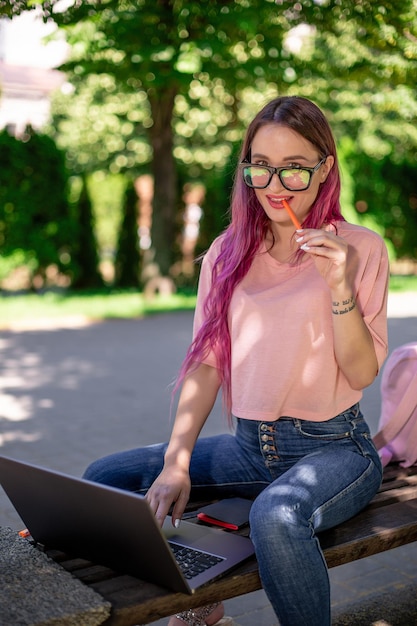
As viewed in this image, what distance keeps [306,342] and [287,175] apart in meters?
0.50

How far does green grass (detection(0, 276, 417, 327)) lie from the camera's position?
1225 cm

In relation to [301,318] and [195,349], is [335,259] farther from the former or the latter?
[195,349]

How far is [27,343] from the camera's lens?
1001 cm

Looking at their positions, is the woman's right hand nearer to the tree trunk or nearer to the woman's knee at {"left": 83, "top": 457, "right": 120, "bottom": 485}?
the woman's knee at {"left": 83, "top": 457, "right": 120, "bottom": 485}

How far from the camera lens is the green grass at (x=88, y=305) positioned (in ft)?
40.2

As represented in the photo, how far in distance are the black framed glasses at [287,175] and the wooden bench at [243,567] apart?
99cm

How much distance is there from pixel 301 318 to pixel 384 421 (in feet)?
2.99

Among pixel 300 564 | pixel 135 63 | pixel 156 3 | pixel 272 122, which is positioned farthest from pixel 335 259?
pixel 135 63

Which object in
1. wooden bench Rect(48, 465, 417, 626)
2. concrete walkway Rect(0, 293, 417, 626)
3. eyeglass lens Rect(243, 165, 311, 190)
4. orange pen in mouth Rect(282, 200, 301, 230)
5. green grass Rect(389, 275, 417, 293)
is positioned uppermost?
eyeglass lens Rect(243, 165, 311, 190)

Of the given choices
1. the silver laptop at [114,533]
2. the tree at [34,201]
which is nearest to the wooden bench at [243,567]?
the silver laptop at [114,533]

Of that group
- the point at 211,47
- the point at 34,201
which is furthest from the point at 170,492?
the point at 34,201

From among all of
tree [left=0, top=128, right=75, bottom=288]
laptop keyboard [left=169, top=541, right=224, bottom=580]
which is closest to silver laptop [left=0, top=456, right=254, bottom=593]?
laptop keyboard [left=169, top=541, right=224, bottom=580]

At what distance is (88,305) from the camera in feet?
43.7

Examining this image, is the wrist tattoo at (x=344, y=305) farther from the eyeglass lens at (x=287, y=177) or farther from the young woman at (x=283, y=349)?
the eyeglass lens at (x=287, y=177)
